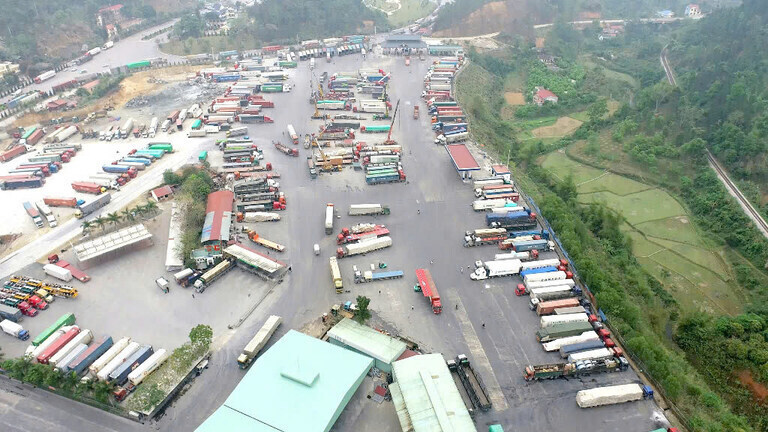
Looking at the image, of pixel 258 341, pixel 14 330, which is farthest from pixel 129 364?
pixel 14 330

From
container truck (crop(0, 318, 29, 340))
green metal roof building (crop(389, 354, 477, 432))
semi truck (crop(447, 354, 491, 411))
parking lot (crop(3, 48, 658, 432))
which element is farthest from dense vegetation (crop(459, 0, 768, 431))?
container truck (crop(0, 318, 29, 340))

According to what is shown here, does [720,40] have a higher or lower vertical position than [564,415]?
higher

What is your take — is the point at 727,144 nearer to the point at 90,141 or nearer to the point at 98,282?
the point at 98,282

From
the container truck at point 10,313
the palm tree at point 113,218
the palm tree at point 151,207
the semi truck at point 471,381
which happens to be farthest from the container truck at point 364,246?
the container truck at point 10,313

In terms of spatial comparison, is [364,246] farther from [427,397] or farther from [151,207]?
[151,207]

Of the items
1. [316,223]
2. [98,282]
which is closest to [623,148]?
[316,223]

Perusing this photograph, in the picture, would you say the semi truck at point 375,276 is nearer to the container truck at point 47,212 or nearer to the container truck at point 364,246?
the container truck at point 364,246
